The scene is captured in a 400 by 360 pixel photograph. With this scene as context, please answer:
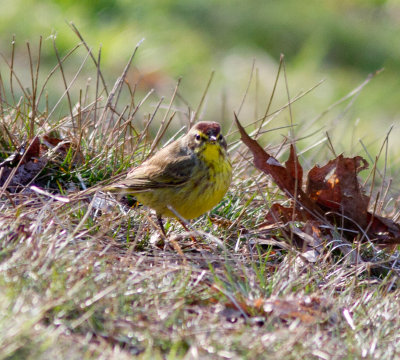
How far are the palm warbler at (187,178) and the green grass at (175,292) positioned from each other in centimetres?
13

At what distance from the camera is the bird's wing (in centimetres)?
462

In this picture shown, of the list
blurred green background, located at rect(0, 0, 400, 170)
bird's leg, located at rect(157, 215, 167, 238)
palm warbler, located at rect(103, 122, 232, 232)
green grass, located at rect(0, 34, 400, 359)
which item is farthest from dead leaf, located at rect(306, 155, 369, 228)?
blurred green background, located at rect(0, 0, 400, 170)

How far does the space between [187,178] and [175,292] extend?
4.86 feet

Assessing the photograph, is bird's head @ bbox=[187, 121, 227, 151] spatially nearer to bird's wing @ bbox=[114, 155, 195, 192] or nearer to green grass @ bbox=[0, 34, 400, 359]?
bird's wing @ bbox=[114, 155, 195, 192]

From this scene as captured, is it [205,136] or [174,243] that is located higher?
[205,136]

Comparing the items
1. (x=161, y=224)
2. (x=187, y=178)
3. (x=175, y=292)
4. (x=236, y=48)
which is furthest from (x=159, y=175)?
(x=236, y=48)

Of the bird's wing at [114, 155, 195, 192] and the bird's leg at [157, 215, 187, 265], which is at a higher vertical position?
the bird's wing at [114, 155, 195, 192]

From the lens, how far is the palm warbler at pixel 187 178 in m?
4.50

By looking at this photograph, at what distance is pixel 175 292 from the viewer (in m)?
→ 3.27

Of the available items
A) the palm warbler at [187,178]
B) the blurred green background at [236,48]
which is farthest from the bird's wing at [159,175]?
the blurred green background at [236,48]

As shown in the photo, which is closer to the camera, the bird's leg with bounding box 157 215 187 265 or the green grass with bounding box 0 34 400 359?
the green grass with bounding box 0 34 400 359

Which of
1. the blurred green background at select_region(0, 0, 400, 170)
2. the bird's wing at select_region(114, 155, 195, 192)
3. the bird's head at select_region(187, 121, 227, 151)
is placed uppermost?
the bird's head at select_region(187, 121, 227, 151)

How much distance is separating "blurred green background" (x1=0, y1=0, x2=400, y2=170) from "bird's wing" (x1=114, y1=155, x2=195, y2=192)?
13.6ft

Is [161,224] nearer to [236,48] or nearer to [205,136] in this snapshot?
[205,136]
